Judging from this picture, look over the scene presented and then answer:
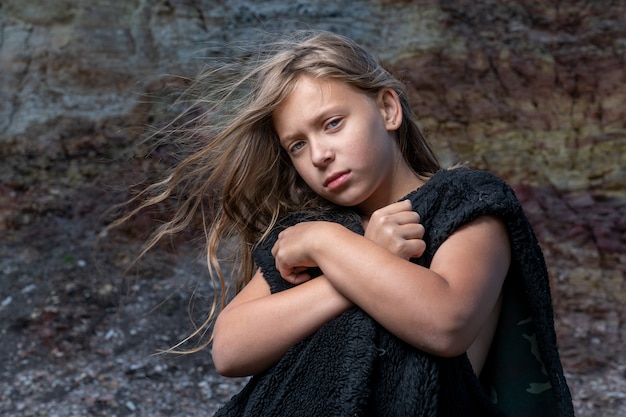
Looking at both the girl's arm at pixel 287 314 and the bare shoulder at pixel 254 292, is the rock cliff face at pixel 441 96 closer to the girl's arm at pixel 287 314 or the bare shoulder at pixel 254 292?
the bare shoulder at pixel 254 292

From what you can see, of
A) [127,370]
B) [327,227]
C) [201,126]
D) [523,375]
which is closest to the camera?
[327,227]

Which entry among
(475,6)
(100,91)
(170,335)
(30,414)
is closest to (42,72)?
(100,91)

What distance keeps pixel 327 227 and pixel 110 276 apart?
263 cm

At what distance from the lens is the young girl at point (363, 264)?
144 cm

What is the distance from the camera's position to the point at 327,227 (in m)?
1.57

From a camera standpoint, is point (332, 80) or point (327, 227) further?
point (332, 80)

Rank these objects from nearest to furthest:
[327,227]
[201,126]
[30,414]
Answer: [327,227] → [201,126] → [30,414]

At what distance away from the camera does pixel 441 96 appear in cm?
415

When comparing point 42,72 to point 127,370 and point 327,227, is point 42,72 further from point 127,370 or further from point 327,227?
point 327,227

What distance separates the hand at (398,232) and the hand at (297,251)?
100mm

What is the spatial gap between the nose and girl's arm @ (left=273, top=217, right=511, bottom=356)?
5.9 inches

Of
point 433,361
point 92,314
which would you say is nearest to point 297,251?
point 433,361

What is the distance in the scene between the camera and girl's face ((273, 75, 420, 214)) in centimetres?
166

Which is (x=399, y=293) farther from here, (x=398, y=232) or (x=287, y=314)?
(x=287, y=314)
